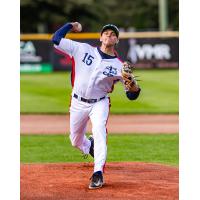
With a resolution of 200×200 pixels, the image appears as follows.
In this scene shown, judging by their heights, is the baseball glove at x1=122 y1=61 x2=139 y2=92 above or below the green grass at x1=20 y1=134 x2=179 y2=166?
above

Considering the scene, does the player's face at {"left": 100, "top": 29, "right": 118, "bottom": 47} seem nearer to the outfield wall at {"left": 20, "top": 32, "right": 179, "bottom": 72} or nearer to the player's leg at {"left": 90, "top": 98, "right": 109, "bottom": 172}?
the player's leg at {"left": 90, "top": 98, "right": 109, "bottom": 172}

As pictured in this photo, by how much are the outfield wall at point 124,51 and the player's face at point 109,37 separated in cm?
2325

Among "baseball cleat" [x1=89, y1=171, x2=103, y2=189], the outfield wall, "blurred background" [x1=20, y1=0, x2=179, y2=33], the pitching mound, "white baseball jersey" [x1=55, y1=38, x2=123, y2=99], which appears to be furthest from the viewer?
"blurred background" [x1=20, y1=0, x2=179, y2=33]

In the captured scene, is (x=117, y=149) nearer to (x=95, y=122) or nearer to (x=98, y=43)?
(x=95, y=122)

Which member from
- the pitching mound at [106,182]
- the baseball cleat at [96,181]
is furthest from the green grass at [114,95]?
the baseball cleat at [96,181]

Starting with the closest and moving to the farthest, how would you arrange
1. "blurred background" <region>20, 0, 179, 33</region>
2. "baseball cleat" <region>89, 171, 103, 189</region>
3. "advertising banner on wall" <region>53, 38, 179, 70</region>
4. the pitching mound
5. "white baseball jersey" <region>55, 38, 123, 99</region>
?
1. the pitching mound
2. "baseball cleat" <region>89, 171, 103, 189</region>
3. "white baseball jersey" <region>55, 38, 123, 99</region>
4. "advertising banner on wall" <region>53, 38, 179, 70</region>
5. "blurred background" <region>20, 0, 179, 33</region>

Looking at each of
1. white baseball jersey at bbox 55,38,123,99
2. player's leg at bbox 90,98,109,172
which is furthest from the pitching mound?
white baseball jersey at bbox 55,38,123,99

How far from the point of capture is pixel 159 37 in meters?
32.1

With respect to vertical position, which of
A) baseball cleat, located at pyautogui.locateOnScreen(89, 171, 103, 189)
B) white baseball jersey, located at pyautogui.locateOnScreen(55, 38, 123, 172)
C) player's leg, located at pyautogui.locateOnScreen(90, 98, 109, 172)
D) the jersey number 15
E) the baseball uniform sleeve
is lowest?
baseball cleat, located at pyautogui.locateOnScreen(89, 171, 103, 189)

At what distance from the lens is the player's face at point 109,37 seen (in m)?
7.22

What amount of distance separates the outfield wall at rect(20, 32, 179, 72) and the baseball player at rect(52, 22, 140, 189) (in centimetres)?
2312

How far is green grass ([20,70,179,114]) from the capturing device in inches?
714

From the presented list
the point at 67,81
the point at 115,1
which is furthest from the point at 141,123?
the point at 115,1
